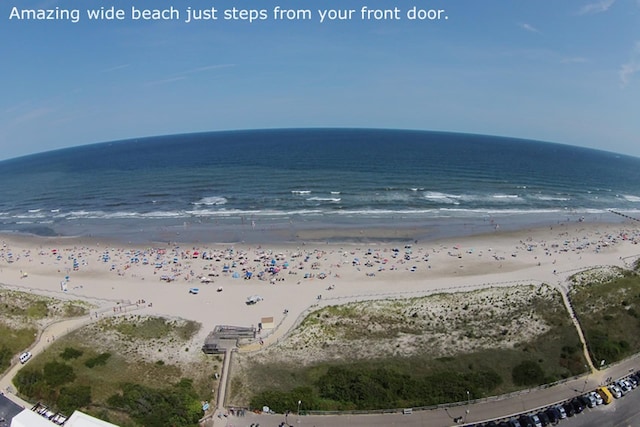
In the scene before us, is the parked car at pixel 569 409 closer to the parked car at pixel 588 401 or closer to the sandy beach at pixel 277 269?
the parked car at pixel 588 401

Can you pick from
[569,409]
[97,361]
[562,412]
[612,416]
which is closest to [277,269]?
[97,361]

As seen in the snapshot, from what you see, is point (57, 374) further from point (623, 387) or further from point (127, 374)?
point (623, 387)

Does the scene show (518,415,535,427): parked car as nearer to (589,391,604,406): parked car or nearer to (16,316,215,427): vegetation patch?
(589,391,604,406): parked car

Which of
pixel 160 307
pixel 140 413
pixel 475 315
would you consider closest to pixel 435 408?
pixel 475 315

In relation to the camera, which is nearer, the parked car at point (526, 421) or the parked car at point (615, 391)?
the parked car at point (526, 421)

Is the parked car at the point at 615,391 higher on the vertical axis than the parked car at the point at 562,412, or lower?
higher

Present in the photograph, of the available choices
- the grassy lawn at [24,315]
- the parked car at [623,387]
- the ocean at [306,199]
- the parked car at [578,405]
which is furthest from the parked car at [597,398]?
the grassy lawn at [24,315]
